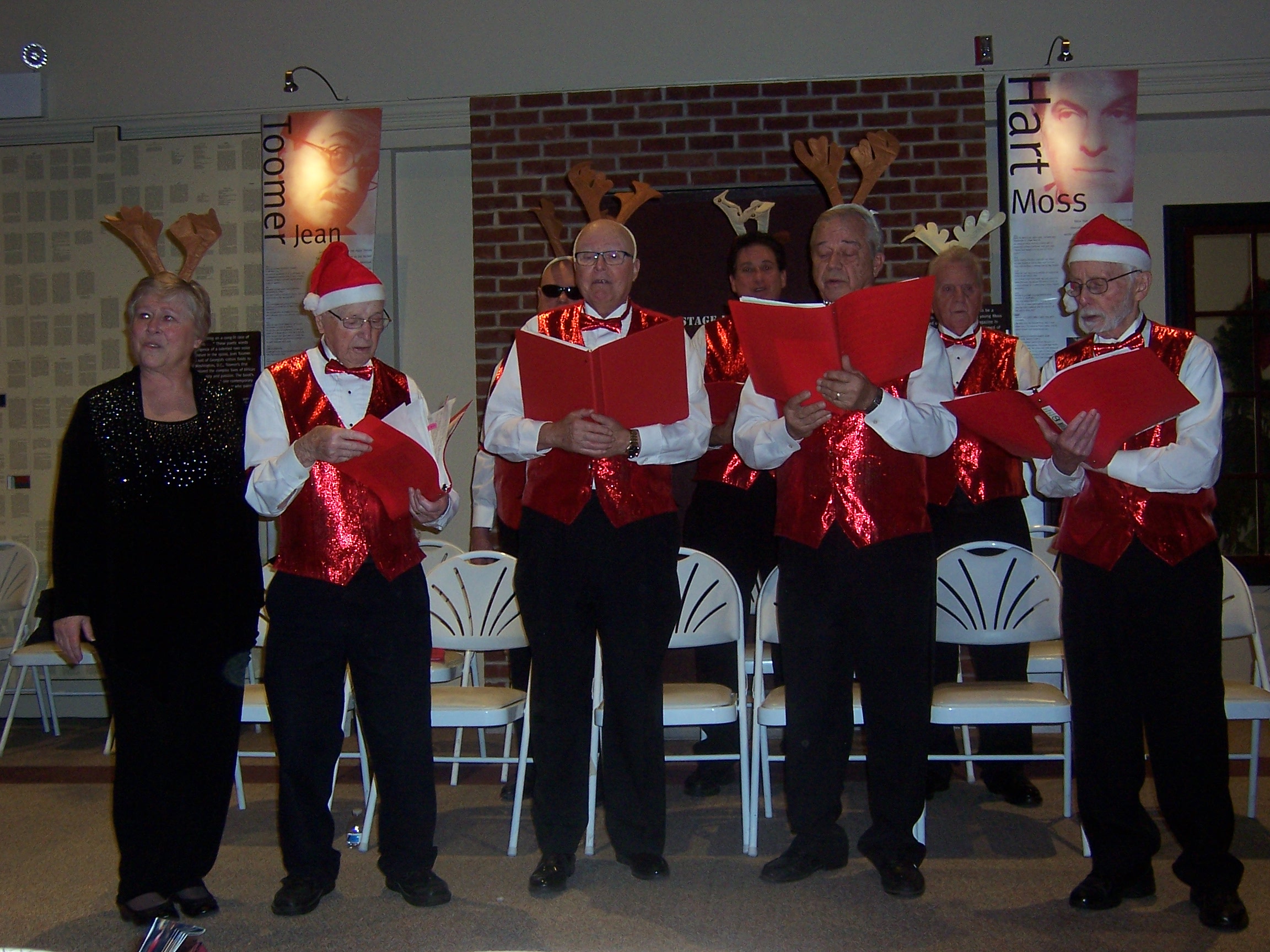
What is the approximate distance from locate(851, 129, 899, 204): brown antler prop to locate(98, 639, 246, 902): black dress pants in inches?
113

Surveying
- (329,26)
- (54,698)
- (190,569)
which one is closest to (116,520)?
(190,569)

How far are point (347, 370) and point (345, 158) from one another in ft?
9.86

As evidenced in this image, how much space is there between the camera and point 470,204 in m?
5.57

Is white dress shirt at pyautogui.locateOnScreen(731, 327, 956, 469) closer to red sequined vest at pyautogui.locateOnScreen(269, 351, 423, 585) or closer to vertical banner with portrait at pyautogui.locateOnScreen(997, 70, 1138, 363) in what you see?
red sequined vest at pyautogui.locateOnScreen(269, 351, 423, 585)

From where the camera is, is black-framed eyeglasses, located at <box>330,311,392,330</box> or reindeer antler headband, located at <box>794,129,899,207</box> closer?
black-framed eyeglasses, located at <box>330,311,392,330</box>

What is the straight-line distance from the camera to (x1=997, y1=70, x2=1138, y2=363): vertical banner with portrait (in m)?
4.96

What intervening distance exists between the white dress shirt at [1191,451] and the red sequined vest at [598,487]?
3.65 feet

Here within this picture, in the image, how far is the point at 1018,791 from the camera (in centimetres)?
359

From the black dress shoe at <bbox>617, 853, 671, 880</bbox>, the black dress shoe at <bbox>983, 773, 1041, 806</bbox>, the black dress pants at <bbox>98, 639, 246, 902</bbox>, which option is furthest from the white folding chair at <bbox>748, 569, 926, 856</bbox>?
the black dress pants at <bbox>98, 639, 246, 902</bbox>

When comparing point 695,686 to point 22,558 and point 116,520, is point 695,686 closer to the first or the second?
point 116,520

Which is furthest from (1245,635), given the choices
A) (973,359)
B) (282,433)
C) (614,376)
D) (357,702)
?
(282,433)

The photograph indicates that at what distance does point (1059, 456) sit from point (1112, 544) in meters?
0.25

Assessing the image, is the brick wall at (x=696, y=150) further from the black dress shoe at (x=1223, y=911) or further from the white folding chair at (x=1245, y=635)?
the black dress shoe at (x=1223, y=911)

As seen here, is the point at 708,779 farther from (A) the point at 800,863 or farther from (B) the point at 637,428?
(B) the point at 637,428
